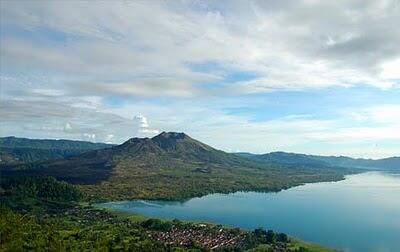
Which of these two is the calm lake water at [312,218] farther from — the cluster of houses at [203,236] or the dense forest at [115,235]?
the cluster of houses at [203,236]

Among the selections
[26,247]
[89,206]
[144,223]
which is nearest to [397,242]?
[144,223]

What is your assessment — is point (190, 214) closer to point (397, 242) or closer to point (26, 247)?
point (397, 242)

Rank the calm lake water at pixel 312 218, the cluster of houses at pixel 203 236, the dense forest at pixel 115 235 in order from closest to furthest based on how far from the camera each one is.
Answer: the dense forest at pixel 115 235 < the cluster of houses at pixel 203 236 < the calm lake water at pixel 312 218

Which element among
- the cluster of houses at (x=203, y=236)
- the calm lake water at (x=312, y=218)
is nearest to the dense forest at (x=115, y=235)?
the cluster of houses at (x=203, y=236)

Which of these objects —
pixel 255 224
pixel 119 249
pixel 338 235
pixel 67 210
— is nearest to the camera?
pixel 119 249

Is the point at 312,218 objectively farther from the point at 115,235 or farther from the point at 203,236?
the point at 115,235

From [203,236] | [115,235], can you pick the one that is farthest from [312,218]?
[115,235]

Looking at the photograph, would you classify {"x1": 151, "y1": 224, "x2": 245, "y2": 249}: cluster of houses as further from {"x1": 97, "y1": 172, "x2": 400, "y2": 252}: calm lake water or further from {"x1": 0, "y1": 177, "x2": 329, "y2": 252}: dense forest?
{"x1": 97, "y1": 172, "x2": 400, "y2": 252}: calm lake water

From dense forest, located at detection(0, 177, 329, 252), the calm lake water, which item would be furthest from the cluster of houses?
the calm lake water

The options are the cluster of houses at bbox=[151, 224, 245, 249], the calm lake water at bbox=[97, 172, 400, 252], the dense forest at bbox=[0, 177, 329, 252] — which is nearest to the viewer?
the dense forest at bbox=[0, 177, 329, 252]

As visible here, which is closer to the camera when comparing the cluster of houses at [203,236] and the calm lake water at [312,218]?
the cluster of houses at [203,236]

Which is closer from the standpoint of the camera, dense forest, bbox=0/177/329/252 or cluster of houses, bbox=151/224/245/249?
dense forest, bbox=0/177/329/252
